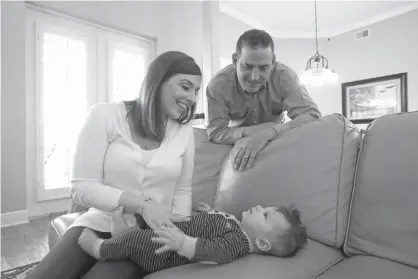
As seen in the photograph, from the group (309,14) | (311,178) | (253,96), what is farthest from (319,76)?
(311,178)

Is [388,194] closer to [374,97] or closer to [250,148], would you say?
[250,148]

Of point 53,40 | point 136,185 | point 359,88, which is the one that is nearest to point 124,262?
point 136,185

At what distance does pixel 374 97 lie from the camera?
5.18 m

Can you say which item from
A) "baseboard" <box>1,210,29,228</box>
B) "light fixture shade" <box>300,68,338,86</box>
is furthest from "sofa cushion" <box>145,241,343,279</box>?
"light fixture shade" <box>300,68,338,86</box>

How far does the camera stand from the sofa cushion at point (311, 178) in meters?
1.16

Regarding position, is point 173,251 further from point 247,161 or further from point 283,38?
point 283,38

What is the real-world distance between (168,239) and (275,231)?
400 millimetres

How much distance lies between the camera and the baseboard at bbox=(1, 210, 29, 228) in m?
3.06

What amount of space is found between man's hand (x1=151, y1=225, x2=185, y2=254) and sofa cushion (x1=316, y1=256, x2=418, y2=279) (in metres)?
0.48

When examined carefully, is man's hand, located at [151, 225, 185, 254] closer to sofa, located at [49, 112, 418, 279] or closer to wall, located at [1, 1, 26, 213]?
sofa, located at [49, 112, 418, 279]

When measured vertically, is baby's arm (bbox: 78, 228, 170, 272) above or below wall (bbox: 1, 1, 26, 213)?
below

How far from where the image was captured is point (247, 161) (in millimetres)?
1311

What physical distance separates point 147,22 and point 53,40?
142 centimetres

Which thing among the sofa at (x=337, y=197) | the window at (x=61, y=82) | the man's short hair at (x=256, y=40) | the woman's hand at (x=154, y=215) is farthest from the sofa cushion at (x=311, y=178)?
the window at (x=61, y=82)
